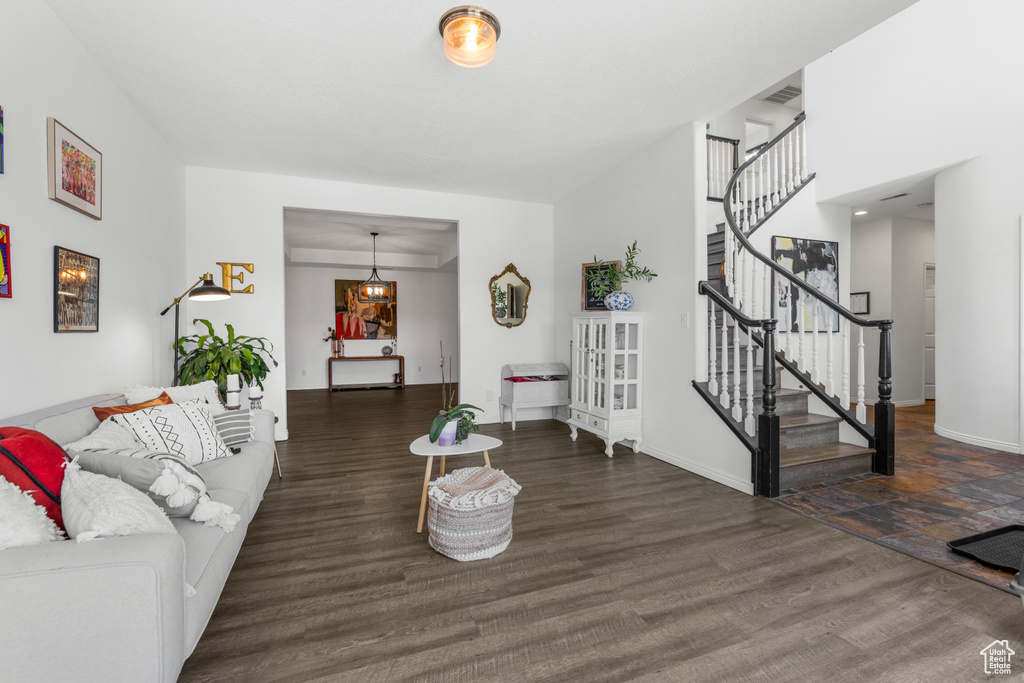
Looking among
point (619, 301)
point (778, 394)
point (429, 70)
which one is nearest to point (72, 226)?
point (429, 70)

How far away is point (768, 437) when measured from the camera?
3.17 metres

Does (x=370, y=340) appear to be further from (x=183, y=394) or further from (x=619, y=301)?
(x=183, y=394)

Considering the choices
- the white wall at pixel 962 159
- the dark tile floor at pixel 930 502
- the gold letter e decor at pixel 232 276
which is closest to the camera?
the dark tile floor at pixel 930 502

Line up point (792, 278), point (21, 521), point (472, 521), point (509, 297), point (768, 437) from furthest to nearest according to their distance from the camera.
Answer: point (509, 297) → point (792, 278) → point (768, 437) → point (472, 521) → point (21, 521)

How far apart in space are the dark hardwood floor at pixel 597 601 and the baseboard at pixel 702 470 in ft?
0.61

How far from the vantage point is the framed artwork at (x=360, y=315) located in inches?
379

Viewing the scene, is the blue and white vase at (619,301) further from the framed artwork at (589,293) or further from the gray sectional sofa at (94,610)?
the gray sectional sofa at (94,610)

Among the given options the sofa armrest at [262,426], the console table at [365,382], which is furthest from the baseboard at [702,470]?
the console table at [365,382]

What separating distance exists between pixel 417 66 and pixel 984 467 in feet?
17.3

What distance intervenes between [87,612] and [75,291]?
217cm

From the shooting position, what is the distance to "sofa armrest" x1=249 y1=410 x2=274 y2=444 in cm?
303

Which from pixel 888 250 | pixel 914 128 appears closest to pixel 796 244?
pixel 914 128

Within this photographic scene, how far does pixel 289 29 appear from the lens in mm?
2521

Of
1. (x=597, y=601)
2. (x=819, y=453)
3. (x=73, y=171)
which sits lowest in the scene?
(x=597, y=601)
